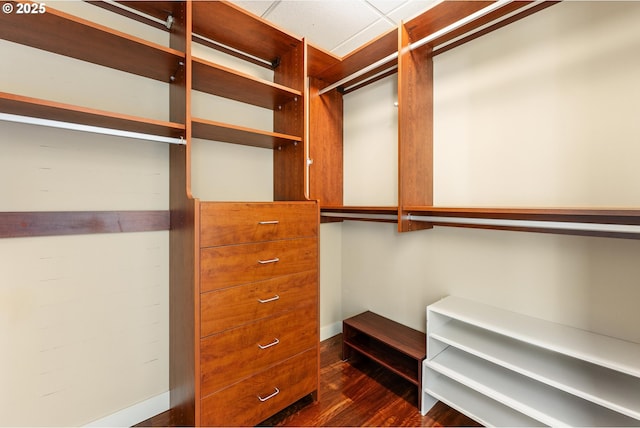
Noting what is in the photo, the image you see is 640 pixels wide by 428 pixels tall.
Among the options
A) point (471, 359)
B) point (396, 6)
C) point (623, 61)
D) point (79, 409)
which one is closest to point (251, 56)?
point (396, 6)

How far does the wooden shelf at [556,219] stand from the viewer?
37.7 inches

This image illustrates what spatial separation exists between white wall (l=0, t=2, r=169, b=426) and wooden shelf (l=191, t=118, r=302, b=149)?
Result: 29cm

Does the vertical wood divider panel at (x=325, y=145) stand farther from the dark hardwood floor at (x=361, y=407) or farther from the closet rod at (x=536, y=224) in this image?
the dark hardwood floor at (x=361, y=407)

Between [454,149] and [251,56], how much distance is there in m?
1.60

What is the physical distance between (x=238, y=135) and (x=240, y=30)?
64cm

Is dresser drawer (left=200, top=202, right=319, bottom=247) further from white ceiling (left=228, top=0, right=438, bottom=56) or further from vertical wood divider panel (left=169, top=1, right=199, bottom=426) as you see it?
white ceiling (left=228, top=0, right=438, bottom=56)

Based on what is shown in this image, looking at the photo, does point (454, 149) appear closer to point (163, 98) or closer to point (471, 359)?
point (471, 359)

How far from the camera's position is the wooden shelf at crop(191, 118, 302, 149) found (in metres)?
1.47

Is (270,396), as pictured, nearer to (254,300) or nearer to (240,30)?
(254,300)

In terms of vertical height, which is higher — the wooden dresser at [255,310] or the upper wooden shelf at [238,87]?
the upper wooden shelf at [238,87]

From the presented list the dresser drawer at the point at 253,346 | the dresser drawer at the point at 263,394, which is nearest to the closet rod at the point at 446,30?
the dresser drawer at the point at 253,346

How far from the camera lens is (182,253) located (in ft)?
4.58

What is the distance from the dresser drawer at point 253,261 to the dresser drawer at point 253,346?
0.83ft

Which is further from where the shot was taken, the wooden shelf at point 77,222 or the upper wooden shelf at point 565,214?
the wooden shelf at point 77,222
